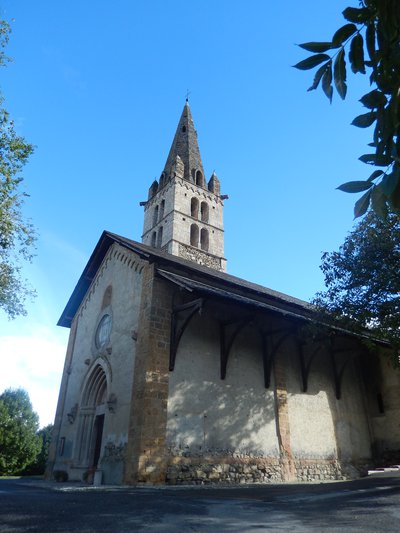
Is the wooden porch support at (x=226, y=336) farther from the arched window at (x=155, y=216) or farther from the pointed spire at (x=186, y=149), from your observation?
the pointed spire at (x=186, y=149)

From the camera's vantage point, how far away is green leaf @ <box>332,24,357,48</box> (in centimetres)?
173

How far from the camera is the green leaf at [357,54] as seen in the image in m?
1.75

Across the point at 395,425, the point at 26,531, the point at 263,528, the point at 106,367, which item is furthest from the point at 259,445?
the point at 26,531

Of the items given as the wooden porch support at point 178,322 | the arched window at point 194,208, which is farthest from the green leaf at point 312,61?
the arched window at point 194,208

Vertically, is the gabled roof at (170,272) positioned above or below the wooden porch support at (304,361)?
above

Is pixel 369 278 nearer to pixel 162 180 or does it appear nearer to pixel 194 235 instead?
pixel 194 235

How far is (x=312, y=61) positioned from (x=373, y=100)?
336 mm

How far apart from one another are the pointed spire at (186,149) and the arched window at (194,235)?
5.19 m

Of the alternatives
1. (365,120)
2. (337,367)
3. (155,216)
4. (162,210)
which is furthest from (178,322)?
(155,216)

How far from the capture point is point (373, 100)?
5.89 feet

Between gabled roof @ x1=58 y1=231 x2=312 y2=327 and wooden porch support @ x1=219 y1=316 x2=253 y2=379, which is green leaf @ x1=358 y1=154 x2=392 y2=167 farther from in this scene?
gabled roof @ x1=58 y1=231 x2=312 y2=327

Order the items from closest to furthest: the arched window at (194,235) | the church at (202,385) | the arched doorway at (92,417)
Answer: the church at (202,385)
the arched doorway at (92,417)
the arched window at (194,235)

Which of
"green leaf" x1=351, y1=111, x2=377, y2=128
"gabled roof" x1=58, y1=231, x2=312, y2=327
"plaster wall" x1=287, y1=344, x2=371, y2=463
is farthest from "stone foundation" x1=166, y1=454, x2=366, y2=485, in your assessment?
"green leaf" x1=351, y1=111, x2=377, y2=128

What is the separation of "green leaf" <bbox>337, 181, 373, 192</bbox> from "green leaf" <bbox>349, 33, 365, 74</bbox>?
529 millimetres
